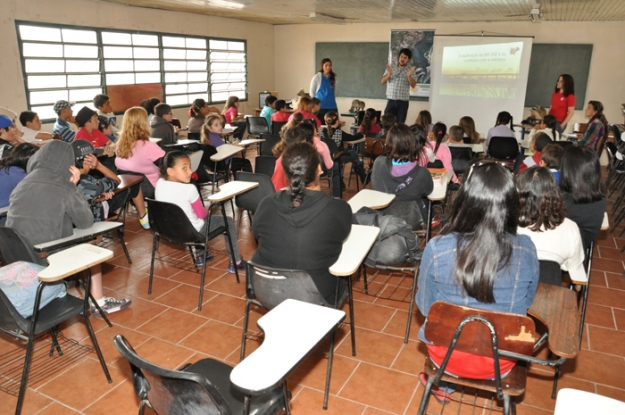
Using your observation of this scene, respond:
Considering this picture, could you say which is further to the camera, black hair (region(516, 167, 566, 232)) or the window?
the window

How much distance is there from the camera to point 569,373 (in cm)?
254

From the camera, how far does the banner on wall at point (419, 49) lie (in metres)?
9.44

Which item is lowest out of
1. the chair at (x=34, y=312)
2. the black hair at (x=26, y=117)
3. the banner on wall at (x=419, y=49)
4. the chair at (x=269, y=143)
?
the chair at (x=34, y=312)

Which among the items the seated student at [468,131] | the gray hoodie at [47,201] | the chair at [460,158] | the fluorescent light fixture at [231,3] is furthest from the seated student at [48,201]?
the seated student at [468,131]

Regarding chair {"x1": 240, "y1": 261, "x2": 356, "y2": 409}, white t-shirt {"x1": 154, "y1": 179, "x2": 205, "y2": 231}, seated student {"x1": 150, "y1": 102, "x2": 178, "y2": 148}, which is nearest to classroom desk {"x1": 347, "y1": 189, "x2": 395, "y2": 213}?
chair {"x1": 240, "y1": 261, "x2": 356, "y2": 409}

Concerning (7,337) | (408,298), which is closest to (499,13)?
(408,298)

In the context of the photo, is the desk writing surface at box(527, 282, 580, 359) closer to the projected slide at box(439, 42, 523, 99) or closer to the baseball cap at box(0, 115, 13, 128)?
the baseball cap at box(0, 115, 13, 128)

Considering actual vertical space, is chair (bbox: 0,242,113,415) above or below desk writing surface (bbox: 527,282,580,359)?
below

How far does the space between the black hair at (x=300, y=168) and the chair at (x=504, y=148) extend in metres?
4.02

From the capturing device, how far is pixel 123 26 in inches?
297

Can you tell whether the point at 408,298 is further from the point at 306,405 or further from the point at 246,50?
the point at 246,50

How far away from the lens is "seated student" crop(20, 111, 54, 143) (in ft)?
18.2

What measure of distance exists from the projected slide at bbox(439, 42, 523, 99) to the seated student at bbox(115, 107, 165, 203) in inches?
273

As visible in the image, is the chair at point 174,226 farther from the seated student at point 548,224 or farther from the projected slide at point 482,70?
the projected slide at point 482,70
